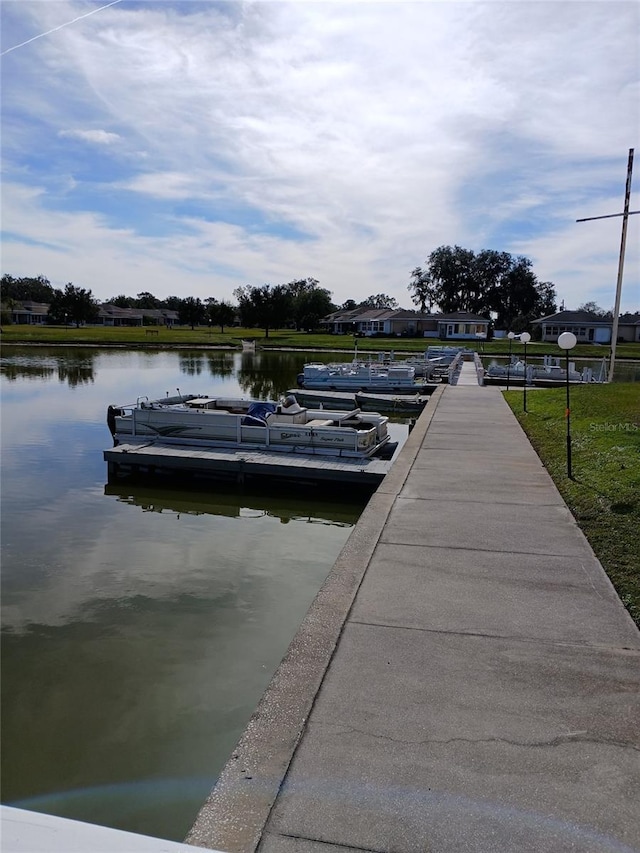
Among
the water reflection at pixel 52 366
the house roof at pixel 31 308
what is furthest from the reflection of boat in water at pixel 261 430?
the house roof at pixel 31 308

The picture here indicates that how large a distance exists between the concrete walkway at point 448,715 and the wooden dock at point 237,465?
572 centimetres

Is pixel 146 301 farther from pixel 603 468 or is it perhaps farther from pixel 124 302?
pixel 603 468

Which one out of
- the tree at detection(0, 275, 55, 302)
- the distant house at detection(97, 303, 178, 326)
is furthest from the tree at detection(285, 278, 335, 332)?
the tree at detection(0, 275, 55, 302)

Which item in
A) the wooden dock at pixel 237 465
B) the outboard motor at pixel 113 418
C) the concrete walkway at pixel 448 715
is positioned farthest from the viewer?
the outboard motor at pixel 113 418

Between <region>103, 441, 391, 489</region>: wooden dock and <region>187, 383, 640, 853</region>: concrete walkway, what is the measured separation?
5.72 m

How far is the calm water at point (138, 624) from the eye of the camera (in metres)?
4.85

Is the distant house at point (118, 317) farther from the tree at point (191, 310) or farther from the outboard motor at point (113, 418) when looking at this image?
the outboard motor at point (113, 418)

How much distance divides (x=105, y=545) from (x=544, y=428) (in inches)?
431

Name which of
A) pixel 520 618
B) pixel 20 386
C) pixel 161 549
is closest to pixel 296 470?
pixel 161 549

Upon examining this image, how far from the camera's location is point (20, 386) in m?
32.1

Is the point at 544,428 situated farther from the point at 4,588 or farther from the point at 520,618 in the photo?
the point at 4,588

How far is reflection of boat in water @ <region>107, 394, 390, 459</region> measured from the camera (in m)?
14.4

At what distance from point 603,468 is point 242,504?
6842mm

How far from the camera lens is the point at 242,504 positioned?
12969 millimetres
